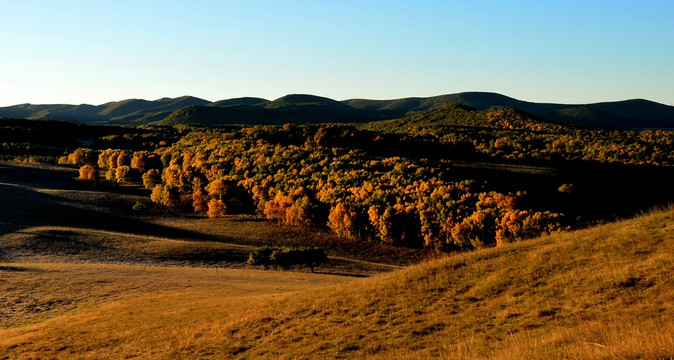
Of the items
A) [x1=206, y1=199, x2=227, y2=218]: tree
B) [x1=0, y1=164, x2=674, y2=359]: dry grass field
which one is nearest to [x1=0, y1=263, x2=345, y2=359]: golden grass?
[x1=0, y1=164, x2=674, y2=359]: dry grass field

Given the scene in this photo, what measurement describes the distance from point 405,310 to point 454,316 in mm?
2564

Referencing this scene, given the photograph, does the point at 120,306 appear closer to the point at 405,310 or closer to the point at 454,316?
the point at 405,310

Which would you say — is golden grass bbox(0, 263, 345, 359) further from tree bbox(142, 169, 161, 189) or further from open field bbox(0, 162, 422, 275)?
tree bbox(142, 169, 161, 189)

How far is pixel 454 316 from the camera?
63.7 feet

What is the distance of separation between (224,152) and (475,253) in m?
118

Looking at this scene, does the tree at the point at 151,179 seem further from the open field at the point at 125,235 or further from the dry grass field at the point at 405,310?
the dry grass field at the point at 405,310

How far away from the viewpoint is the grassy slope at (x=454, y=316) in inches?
575

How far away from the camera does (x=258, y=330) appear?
22.8 metres

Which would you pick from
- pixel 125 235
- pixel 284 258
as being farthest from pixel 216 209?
pixel 284 258

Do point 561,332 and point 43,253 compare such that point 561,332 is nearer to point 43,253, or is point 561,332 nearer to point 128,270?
point 128,270

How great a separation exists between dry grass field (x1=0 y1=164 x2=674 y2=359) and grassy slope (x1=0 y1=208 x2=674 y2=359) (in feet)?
0.25

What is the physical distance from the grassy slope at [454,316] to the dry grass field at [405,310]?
8 centimetres

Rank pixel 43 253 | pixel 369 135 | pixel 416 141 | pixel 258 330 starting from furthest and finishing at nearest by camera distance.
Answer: pixel 369 135 → pixel 416 141 → pixel 43 253 → pixel 258 330

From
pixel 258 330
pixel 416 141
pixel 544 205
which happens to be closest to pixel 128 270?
pixel 258 330
